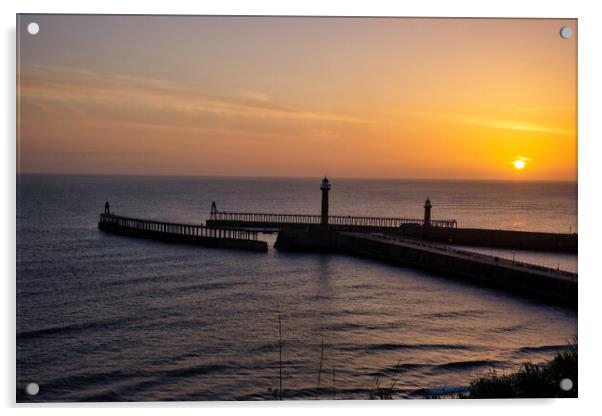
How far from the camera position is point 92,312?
11.2m

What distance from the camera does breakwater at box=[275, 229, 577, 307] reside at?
1237 centimetres

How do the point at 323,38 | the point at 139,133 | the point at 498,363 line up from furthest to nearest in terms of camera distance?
the point at 139,133
the point at 498,363
the point at 323,38

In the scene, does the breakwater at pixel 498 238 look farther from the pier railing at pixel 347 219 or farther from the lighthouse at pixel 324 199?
the lighthouse at pixel 324 199

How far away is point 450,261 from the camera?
16031 mm

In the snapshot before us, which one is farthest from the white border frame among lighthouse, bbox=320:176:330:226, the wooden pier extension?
the wooden pier extension

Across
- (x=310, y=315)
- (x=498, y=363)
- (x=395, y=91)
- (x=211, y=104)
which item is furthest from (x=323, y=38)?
(x=310, y=315)

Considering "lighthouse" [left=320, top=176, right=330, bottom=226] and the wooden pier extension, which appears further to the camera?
the wooden pier extension

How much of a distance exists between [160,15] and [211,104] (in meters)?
2.16

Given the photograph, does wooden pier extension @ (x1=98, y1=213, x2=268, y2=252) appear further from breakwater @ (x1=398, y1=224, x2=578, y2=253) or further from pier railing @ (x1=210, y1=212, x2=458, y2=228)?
breakwater @ (x1=398, y1=224, x2=578, y2=253)

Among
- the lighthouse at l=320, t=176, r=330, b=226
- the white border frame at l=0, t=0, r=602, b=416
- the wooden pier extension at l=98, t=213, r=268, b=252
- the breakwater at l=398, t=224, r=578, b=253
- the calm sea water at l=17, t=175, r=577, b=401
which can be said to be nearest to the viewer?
the white border frame at l=0, t=0, r=602, b=416

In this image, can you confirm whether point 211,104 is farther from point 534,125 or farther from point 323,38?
point 534,125

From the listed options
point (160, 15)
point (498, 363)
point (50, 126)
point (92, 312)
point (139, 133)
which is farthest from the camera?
point (92, 312)

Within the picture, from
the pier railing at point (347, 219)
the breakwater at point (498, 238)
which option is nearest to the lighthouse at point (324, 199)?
the breakwater at point (498, 238)

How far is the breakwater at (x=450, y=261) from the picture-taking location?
12.4 metres
